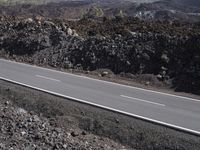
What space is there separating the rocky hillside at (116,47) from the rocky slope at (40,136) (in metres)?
7.64

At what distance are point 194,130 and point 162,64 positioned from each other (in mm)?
9337

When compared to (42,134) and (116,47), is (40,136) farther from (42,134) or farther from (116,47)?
(116,47)

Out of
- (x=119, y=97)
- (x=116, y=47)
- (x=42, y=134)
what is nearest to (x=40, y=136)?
(x=42, y=134)

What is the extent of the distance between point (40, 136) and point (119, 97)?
4.82 metres

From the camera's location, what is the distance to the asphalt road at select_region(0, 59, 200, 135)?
16422mm

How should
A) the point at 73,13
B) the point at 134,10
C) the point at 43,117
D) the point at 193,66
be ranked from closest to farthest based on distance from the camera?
1. the point at 43,117
2. the point at 193,66
3. the point at 134,10
4. the point at 73,13

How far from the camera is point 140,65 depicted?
24500 millimetres

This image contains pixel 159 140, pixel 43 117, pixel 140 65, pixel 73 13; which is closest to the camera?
pixel 159 140

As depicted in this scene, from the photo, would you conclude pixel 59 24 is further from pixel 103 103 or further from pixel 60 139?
pixel 60 139

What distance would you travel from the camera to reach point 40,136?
16.1 meters

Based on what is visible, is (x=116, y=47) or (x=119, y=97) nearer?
(x=119, y=97)

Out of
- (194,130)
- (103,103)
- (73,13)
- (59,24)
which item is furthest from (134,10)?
(194,130)

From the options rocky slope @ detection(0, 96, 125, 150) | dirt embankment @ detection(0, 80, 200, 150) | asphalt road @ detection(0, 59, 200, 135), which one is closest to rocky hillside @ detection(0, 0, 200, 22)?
asphalt road @ detection(0, 59, 200, 135)

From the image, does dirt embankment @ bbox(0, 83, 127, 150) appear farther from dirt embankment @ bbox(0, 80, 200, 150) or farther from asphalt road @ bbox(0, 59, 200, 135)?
asphalt road @ bbox(0, 59, 200, 135)
